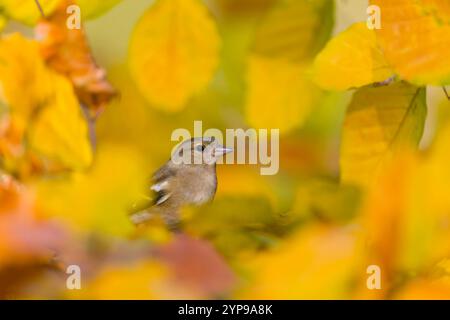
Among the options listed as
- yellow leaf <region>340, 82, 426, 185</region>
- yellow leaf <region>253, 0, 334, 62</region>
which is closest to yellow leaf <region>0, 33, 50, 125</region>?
yellow leaf <region>253, 0, 334, 62</region>

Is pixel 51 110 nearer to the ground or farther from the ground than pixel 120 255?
farther from the ground

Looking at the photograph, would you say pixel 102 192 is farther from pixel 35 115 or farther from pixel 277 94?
pixel 277 94

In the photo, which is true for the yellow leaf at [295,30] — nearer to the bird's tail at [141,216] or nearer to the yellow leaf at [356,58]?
the yellow leaf at [356,58]

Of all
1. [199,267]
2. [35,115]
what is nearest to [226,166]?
[199,267]

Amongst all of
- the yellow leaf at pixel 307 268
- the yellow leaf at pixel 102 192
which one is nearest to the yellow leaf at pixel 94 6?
the yellow leaf at pixel 102 192

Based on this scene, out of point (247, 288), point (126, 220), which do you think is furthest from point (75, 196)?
point (247, 288)

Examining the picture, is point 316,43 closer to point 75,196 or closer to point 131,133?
Answer: point 131,133

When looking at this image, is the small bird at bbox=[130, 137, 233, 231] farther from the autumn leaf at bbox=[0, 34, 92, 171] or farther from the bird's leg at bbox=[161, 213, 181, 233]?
the autumn leaf at bbox=[0, 34, 92, 171]
